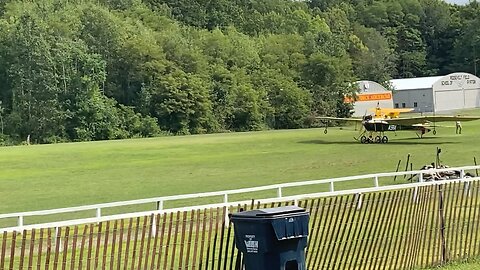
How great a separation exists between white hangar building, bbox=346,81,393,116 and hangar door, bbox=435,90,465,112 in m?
8.04

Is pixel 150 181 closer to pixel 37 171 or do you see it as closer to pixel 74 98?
pixel 37 171

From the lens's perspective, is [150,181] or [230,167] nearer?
[150,181]

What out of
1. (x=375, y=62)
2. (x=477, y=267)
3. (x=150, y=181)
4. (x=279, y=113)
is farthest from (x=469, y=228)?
(x=375, y=62)

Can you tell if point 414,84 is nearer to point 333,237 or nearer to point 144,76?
point 144,76

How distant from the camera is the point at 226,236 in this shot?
8.59 m

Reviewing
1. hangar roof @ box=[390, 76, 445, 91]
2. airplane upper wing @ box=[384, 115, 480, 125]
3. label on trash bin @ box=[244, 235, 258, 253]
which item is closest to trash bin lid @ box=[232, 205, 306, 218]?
label on trash bin @ box=[244, 235, 258, 253]

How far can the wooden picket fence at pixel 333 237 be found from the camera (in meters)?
7.76

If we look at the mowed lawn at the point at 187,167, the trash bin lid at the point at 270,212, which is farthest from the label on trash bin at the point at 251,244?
the mowed lawn at the point at 187,167

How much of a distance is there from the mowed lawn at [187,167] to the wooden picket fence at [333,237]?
1608 centimetres

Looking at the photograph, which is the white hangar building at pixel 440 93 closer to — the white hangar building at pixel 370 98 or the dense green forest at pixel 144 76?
the white hangar building at pixel 370 98

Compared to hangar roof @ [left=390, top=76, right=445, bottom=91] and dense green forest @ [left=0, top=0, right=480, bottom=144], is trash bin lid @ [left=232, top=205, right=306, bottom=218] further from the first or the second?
hangar roof @ [left=390, top=76, right=445, bottom=91]

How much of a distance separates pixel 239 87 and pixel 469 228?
289ft

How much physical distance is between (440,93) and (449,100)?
3.07m

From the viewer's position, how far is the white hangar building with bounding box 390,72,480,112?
389ft
